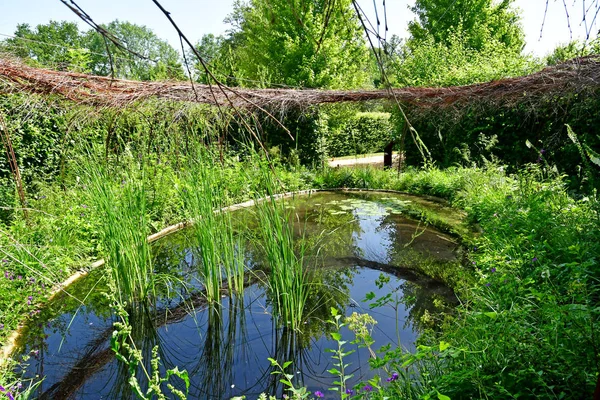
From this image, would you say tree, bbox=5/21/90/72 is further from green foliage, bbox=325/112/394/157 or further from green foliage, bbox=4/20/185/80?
green foliage, bbox=325/112/394/157

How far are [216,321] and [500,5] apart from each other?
2176 cm

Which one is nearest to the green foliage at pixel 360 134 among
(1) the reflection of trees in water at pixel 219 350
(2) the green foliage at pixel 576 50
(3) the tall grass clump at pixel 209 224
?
(2) the green foliage at pixel 576 50

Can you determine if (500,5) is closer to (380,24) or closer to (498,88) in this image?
(498,88)

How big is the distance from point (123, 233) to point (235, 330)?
3.79ft

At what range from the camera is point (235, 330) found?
3.16 metres

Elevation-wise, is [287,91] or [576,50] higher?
[576,50]

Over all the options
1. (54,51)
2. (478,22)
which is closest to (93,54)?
(54,51)

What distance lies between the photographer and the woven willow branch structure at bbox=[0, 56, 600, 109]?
4.65 meters

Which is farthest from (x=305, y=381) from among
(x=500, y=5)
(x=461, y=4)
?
(x=500, y=5)

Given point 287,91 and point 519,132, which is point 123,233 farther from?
point 519,132

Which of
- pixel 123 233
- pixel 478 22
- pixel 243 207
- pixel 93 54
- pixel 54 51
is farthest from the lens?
pixel 478 22

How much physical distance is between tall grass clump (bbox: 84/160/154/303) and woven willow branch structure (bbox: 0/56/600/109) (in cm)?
81

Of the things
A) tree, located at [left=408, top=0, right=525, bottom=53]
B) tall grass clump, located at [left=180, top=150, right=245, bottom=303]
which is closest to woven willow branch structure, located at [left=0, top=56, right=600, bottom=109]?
tall grass clump, located at [left=180, top=150, right=245, bottom=303]

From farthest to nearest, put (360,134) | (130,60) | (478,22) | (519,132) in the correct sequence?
(478,22) < (360,134) < (519,132) < (130,60)
